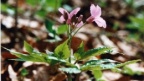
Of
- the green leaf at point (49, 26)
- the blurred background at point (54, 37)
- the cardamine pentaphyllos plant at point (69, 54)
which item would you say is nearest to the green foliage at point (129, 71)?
the blurred background at point (54, 37)

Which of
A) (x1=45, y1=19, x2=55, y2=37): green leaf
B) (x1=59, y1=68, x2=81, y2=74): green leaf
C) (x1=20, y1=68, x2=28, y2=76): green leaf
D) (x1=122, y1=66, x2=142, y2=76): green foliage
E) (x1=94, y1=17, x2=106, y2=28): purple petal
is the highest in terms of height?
(x1=45, y1=19, x2=55, y2=37): green leaf

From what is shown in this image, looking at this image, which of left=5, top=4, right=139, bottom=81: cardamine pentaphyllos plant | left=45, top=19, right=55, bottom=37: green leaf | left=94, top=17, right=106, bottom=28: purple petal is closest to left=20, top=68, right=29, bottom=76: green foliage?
left=45, top=19, right=55, bottom=37: green leaf

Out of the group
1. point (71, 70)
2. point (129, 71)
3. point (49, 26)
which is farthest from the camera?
point (129, 71)

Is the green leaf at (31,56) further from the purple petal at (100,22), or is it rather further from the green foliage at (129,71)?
the green foliage at (129,71)

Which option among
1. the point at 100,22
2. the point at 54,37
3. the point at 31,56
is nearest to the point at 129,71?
the point at 54,37

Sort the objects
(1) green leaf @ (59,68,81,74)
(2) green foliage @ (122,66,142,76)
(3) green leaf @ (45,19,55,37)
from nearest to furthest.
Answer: (1) green leaf @ (59,68,81,74)
(3) green leaf @ (45,19,55,37)
(2) green foliage @ (122,66,142,76)

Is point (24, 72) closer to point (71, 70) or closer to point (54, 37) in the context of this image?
point (54, 37)

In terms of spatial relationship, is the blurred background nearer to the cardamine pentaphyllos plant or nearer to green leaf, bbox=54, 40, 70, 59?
the cardamine pentaphyllos plant

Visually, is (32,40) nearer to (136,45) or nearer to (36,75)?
(36,75)
